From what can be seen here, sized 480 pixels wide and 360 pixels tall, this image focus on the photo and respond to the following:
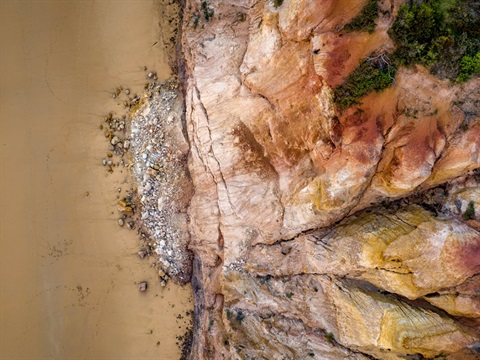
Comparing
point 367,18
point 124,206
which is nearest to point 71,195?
point 124,206

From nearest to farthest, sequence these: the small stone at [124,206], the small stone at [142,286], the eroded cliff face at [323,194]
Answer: the eroded cliff face at [323,194] → the small stone at [142,286] → the small stone at [124,206]

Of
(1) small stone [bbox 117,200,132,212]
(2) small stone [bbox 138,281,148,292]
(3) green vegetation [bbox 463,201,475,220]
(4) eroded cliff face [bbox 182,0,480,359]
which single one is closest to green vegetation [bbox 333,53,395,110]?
(4) eroded cliff face [bbox 182,0,480,359]

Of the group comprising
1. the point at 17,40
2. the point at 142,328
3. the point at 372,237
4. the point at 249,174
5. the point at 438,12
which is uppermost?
the point at 17,40

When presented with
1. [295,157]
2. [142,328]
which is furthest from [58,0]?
[142,328]

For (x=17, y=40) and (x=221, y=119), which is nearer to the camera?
(x=221, y=119)

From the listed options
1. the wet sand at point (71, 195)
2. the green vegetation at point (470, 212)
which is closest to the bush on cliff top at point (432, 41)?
the green vegetation at point (470, 212)

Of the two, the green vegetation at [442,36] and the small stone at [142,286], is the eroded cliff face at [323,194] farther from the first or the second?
the small stone at [142,286]

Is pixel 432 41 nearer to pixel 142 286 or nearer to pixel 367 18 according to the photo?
pixel 367 18

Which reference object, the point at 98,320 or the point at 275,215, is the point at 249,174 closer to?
the point at 275,215
